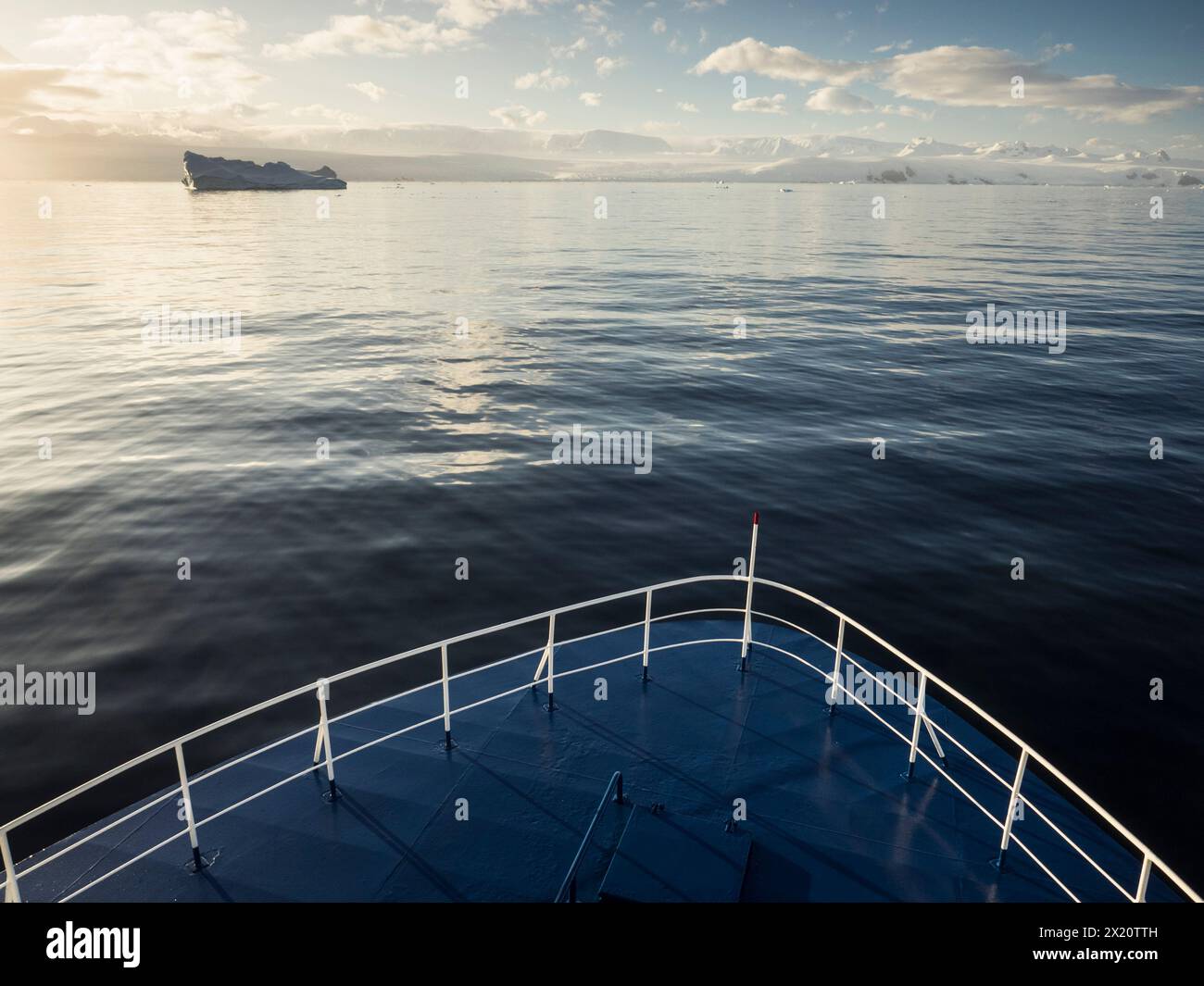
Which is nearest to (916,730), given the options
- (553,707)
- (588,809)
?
(588,809)

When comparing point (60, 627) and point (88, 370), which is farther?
point (88, 370)

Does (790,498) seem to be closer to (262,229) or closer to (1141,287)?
(1141,287)

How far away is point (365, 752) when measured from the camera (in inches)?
514

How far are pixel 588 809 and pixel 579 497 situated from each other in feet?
66.5

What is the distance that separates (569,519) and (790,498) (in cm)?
969

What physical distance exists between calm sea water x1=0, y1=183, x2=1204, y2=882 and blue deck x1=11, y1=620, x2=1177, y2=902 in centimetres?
608

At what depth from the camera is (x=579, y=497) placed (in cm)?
3130

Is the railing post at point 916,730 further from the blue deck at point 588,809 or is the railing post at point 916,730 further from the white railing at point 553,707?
the blue deck at point 588,809

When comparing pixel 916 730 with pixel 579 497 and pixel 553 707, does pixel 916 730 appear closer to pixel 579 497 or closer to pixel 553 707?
pixel 553 707

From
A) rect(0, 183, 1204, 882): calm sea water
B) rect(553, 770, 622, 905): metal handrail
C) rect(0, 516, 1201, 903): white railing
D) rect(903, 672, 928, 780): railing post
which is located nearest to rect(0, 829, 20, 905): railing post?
rect(0, 516, 1201, 903): white railing

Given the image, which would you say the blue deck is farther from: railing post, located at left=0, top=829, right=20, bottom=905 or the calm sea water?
the calm sea water

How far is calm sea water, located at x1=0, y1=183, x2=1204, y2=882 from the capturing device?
19.5 m

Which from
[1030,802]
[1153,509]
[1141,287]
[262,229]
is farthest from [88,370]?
[262,229]

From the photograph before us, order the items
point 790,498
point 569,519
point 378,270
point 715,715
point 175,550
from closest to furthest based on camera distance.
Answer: point 715,715 → point 175,550 → point 569,519 → point 790,498 → point 378,270
